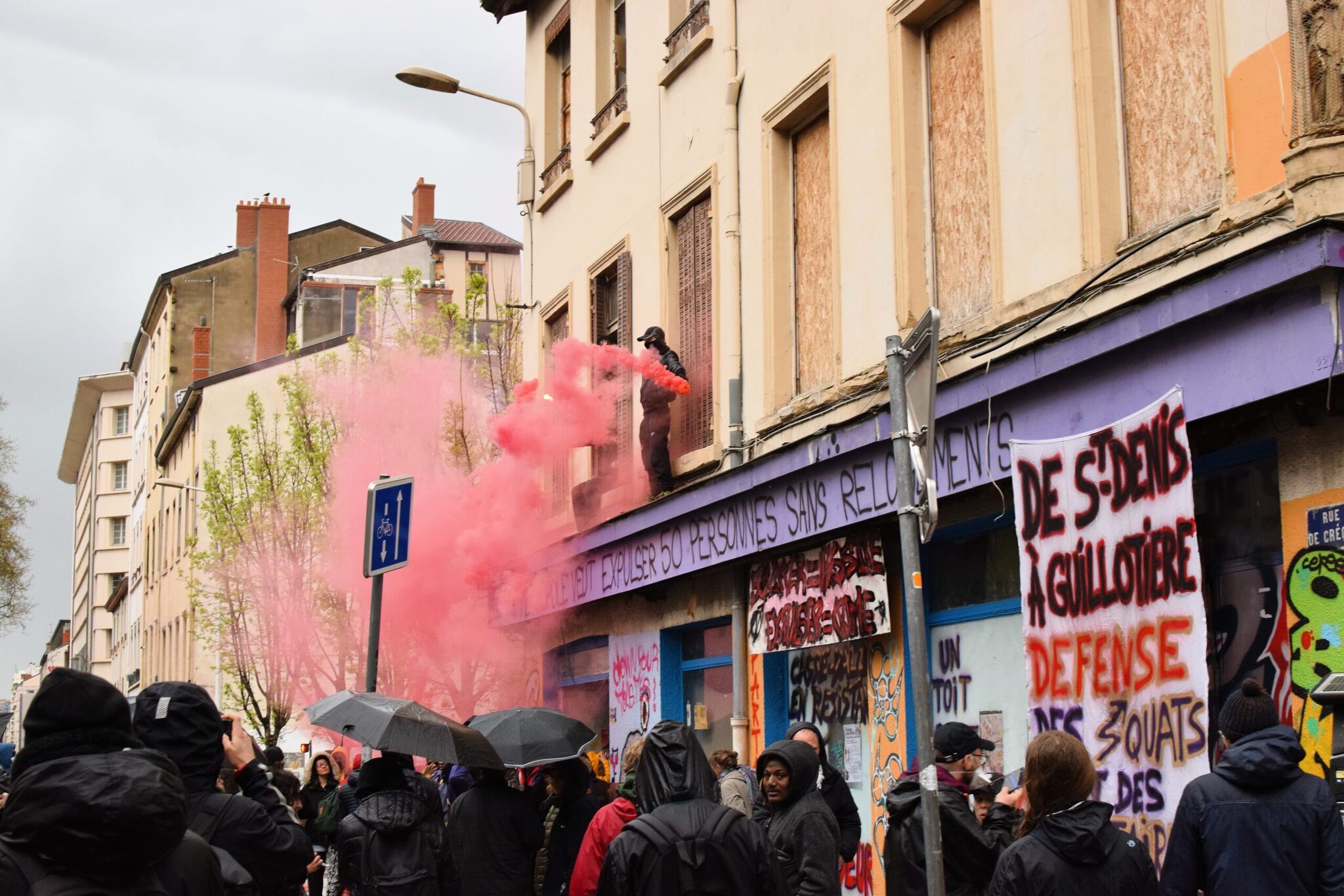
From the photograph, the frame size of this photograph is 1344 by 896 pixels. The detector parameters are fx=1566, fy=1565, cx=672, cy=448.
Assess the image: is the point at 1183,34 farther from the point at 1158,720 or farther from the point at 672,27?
the point at 672,27

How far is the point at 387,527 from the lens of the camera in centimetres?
966

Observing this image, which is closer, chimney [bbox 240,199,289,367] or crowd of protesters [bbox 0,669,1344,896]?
crowd of protesters [bbox 0,669,1344,896]

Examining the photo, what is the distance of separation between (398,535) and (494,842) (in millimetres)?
2296

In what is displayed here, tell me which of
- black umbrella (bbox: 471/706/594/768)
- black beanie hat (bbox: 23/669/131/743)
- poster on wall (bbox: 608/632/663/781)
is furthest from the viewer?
poster on wall (bbox: 608/632/663/781)

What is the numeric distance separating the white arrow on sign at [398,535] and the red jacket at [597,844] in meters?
3.01

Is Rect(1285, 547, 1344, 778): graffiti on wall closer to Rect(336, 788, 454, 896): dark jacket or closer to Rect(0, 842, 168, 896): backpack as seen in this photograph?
Rect(336, 788, 454, 896): dark jacket

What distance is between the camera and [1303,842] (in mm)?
5152

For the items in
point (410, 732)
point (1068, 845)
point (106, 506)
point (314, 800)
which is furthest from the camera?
point (106, 506)

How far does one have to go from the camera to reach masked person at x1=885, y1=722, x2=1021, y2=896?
19.5ft

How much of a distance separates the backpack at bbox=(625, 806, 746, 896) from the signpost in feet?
14.4

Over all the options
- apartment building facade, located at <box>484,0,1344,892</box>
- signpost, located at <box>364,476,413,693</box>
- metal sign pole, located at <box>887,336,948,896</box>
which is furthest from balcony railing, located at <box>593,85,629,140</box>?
metal sign pole, located at <box>887,336,948,896</box>

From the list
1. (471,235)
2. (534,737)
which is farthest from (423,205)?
(534,737)

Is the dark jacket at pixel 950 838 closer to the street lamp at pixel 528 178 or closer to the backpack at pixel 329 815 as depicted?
the backpack at pixel 329 815

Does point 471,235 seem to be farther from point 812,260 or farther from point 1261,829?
point 1261,829
